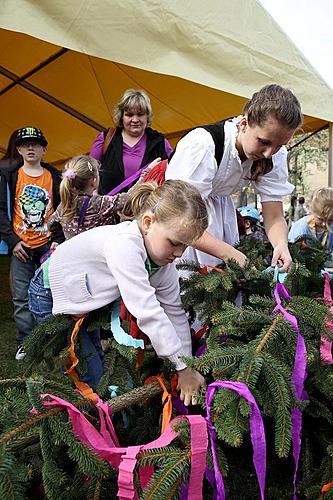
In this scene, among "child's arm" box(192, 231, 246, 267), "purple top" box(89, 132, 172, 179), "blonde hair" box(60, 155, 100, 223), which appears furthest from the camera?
"purple top" box(89, 132, 172, 179)

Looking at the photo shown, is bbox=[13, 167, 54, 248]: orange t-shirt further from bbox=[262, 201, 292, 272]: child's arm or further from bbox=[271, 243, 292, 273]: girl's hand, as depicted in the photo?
bbox=[271, 243, 292, 273]: girl's hand

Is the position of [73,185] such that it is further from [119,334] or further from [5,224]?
[119,334]

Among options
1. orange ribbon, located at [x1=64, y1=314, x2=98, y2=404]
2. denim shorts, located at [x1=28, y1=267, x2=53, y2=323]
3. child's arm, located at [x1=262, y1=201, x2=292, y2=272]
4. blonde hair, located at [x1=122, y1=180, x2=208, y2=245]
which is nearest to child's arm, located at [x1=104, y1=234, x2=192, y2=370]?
blonde hair, located at [x1=122, y1=180, x2=208, y2=245]

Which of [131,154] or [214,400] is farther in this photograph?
[131,154]

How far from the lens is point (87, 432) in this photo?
3.80 feet

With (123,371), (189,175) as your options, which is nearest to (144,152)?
(189,175)

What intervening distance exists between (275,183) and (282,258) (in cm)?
46

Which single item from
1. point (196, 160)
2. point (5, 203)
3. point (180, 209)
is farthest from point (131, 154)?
point (180, 209)

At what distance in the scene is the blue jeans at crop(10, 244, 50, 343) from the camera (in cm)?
371

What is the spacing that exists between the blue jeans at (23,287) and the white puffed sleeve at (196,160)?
6.62 ft

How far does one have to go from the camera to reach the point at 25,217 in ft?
12.4

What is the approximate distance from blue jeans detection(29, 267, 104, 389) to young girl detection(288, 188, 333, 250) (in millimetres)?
2071

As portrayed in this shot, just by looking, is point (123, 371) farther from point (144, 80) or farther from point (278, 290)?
point (144, 80)

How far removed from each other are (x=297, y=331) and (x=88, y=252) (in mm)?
769
